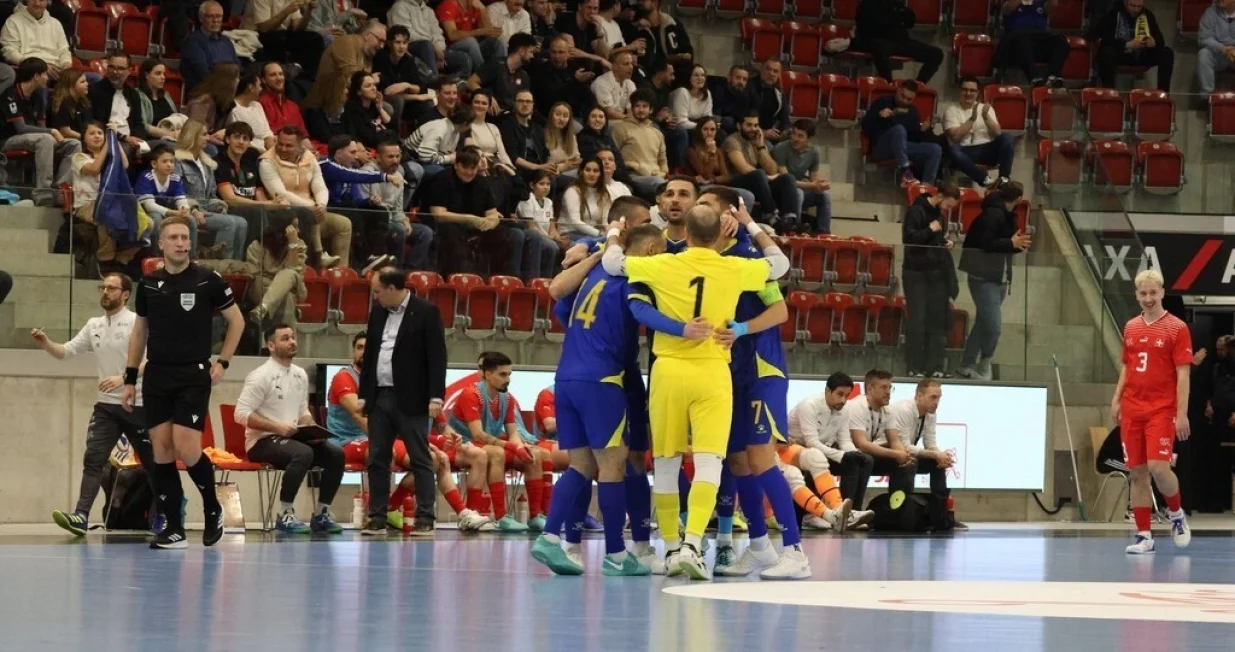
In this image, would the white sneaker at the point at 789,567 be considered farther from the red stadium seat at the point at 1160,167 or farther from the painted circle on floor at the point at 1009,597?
the red stadium seat at the point at 1160,167

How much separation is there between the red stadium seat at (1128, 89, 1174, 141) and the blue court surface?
11.9 meters

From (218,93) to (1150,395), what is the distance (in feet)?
29.8

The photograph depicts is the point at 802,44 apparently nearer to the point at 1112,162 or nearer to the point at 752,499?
the point at 1112,162

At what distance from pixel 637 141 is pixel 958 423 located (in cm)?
461

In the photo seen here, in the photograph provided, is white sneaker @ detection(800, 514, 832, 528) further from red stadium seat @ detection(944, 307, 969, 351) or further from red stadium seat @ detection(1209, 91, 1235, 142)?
red stadium seat @ detection(1209, 91, 1235, 142)

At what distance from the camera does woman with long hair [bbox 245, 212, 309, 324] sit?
15805mm

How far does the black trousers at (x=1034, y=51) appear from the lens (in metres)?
25.0

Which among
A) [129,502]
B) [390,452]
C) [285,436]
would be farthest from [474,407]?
[129,502]

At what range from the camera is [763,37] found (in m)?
24.6

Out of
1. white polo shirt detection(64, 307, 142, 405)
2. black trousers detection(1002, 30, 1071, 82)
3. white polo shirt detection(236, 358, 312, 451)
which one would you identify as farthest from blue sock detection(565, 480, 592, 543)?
black trousers detection(1002, 30, 1071, 82)

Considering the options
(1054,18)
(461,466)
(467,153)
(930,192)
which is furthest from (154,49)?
(1054,18)

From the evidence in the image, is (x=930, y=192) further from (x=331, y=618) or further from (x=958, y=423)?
(x=331, y=618)

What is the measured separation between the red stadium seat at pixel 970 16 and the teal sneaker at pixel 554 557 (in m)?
17.8

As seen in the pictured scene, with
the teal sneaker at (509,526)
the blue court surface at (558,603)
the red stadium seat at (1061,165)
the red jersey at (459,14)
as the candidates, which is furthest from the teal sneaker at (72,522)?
the red stadium seat at (1061,165)
